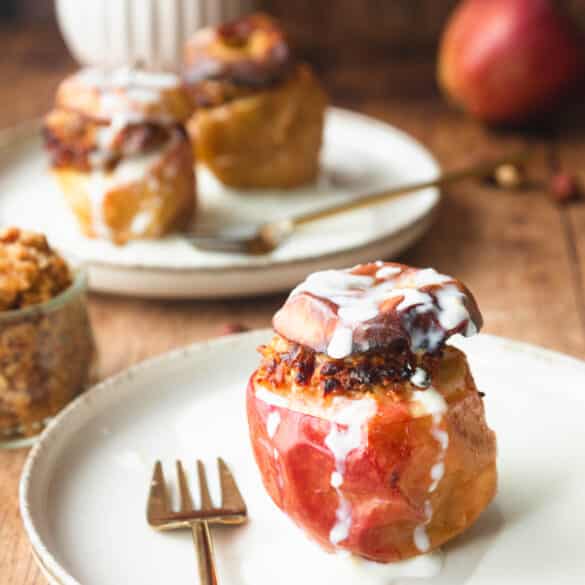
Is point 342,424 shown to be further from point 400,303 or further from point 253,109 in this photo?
point 253,109

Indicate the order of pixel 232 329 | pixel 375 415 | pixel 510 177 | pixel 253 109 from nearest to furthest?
pixel 375 415
pixel 232 329
pixel 253 109
pixel 510 177

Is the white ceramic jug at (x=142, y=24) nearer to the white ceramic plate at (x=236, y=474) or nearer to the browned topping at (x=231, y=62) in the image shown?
the browned topping at (x=231, y=62)

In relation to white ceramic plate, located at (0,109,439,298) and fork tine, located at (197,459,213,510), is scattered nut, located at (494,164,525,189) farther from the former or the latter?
fork tine, located at (197,459,213,510)

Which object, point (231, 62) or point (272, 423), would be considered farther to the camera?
point (231, 62)

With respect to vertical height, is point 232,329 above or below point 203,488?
below

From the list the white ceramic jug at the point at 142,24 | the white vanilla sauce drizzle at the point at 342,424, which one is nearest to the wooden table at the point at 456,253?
the white ceramic jug at the point at 142,24

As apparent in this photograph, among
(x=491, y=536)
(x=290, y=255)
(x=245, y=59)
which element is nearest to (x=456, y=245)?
(x=290, y=255)

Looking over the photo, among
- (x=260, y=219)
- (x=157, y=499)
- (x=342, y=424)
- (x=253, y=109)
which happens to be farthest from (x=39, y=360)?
(x=253, y=109)
